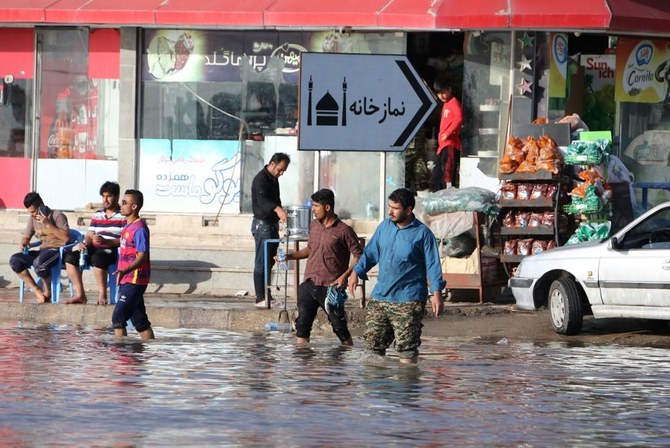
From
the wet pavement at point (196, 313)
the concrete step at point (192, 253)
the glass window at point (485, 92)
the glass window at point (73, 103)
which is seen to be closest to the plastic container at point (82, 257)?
the wet pavement at point (196, 313)

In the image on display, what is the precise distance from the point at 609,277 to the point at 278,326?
359 centimetres

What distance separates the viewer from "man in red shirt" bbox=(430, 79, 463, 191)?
21203mm

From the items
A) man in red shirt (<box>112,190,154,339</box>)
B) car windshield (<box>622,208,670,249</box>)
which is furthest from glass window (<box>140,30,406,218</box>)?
man in red shirt (<box>112,190,154,339</box>)

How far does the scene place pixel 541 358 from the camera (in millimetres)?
14312

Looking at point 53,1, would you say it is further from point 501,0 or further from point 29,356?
point 29,356

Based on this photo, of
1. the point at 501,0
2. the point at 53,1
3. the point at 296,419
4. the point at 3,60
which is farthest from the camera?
the point at 3,60

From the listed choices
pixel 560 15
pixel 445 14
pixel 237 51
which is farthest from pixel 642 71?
pixel 237 51

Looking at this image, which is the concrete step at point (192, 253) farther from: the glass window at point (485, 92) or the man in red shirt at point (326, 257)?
the man in red shirt at point (326, 257)

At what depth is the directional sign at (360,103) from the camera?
15.1 m

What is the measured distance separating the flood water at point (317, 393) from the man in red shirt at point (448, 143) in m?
5.85

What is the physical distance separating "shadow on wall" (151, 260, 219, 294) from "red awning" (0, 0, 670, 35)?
3.25m

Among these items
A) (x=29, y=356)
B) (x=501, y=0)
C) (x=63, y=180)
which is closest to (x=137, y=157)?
(x=63, y=180)

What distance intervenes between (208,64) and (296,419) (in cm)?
1251

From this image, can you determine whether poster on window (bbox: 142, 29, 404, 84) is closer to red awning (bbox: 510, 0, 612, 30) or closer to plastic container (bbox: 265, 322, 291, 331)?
red awning (bbox: 510, 0, 612, 30)
